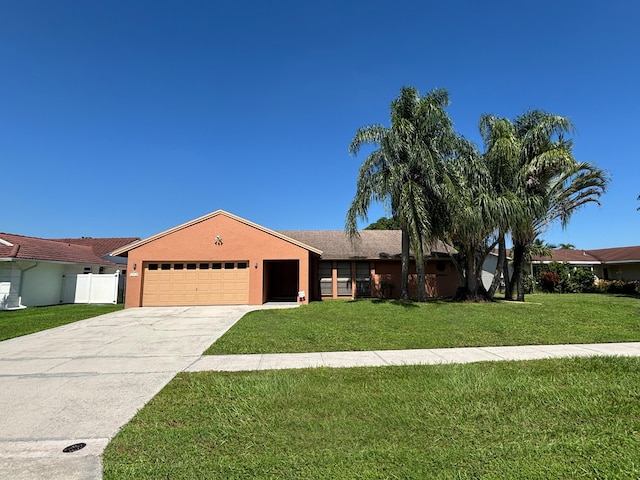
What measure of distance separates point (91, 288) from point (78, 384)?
58.2ft

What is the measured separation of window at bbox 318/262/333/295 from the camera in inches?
816

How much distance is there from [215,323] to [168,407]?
782 cm

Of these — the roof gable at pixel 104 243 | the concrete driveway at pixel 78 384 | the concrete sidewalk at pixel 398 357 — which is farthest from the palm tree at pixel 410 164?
the roof gable at pixel 104 243

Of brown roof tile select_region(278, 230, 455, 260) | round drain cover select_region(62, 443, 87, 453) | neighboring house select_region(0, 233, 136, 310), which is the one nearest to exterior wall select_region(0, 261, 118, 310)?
neighboring house select_region(0, 233, 136, 310)

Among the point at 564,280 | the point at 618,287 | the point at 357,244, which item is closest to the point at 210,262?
the point at 357,244

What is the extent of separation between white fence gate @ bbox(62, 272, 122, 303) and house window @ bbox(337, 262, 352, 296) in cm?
1309

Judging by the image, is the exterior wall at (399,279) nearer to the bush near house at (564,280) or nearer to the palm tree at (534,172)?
the palm tree at (534,172)

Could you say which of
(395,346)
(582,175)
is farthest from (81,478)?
(582,175)

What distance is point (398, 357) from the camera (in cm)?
712

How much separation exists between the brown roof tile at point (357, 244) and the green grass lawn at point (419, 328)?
266 inches

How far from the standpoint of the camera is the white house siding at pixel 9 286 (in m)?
17.0

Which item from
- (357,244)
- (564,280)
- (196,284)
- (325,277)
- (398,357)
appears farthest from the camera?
(564,280)

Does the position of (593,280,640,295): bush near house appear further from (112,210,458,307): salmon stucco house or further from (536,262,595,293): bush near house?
(112,210,458,307): salmon stucco house

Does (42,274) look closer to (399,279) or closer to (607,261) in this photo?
(399,279)
